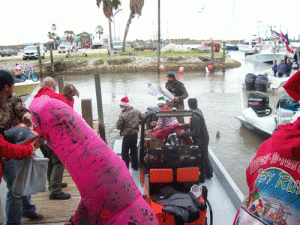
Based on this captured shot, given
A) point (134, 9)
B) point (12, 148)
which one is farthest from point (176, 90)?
point (134, 9)

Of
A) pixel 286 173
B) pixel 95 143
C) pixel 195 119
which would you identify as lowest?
pixel 195 119

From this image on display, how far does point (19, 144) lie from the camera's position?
2316 mm

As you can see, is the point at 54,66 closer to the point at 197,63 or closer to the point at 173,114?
the point at 197,63

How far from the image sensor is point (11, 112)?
281 centimetres

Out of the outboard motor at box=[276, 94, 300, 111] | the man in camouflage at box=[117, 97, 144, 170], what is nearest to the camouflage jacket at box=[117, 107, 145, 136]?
the man in camouflage at box=[117, 97, 144, 170]

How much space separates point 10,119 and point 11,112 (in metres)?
0.08

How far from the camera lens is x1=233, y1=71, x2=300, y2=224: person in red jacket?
1.26 m

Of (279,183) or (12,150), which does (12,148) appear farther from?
(279,183)

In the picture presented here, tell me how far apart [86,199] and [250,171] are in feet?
3.20

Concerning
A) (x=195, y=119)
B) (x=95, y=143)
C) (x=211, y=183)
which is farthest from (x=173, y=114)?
(x=95, y=143)

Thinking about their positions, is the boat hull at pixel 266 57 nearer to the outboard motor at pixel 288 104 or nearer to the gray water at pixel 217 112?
the gray water at pixel 217 112

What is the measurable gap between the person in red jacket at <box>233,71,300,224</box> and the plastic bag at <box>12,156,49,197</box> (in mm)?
1857

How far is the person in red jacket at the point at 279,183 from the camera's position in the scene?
4.12 feet

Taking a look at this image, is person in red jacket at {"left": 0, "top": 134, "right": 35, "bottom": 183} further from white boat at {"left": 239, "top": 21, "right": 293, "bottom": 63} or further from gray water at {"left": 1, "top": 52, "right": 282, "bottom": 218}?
white boat at {"left": 239, "top": 21, "right": 293, "bottom": 63}
